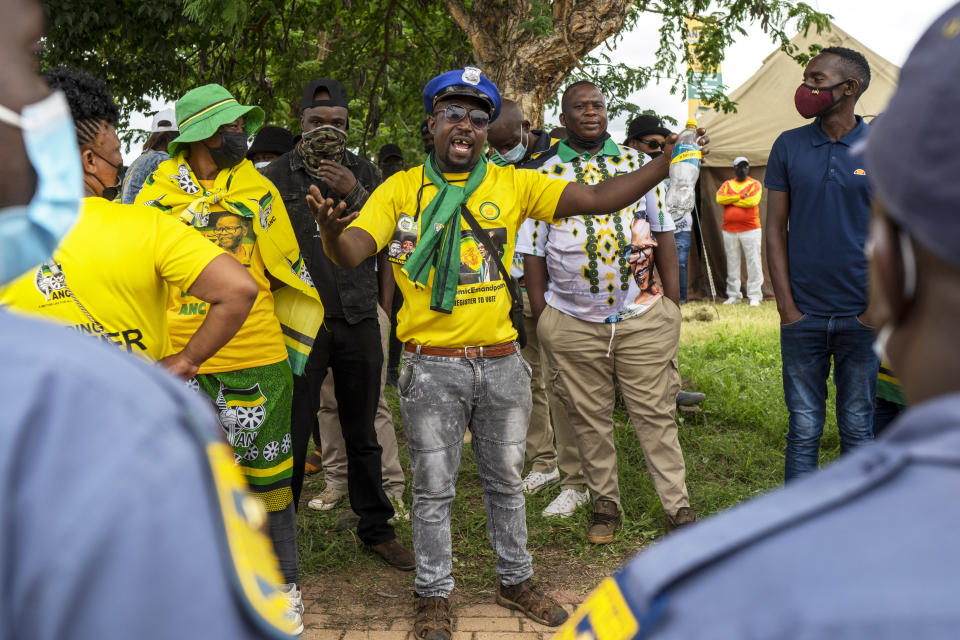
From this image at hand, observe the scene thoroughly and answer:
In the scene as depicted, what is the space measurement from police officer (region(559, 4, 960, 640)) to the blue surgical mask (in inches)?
28.0

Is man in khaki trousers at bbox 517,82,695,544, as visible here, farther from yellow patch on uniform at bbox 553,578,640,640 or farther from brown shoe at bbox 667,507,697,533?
yellow patch on uniform at bbox 553,578,640,640

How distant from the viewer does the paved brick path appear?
3873 millimetres

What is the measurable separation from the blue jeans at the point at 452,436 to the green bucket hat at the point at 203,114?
1272 millimetres

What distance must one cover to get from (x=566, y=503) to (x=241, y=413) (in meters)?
2.44

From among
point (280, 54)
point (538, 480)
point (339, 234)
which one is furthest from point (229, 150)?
point (280, 54)

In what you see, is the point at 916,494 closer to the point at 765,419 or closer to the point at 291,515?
the point at 291,515

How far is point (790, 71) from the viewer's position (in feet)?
45.0

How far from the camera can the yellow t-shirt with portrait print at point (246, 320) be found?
3488 millimetres

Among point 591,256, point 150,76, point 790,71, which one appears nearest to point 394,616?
point 591,256

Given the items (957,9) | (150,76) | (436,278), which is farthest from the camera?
(150,76)

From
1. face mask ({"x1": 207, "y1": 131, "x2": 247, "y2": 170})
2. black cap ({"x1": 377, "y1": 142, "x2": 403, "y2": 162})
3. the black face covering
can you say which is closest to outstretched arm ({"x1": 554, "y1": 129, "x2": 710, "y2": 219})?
the black face covering

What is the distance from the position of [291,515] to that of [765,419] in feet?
14.6

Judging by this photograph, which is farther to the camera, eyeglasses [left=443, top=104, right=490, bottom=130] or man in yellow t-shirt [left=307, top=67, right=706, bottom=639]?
eyeglasses [left=443, top=104, right=490, bottom=130]

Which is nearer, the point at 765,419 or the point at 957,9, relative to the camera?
the point at 957,9
